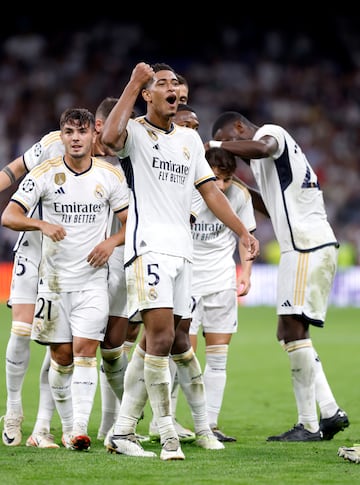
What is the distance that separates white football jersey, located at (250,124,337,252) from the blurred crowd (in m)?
17.5

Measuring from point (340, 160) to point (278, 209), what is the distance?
19.3 metres

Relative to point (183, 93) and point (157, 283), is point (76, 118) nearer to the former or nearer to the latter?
point (183, 93)

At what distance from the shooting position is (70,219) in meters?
6.96

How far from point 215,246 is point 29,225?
222 centimetres

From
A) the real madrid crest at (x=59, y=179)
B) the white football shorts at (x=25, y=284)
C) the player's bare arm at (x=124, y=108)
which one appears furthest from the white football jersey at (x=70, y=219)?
the player's bare arm at (x=124, y=108)

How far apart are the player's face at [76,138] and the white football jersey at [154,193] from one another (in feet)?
1.85

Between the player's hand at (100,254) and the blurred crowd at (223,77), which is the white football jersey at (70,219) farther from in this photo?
the blurred crowd at (223,77)

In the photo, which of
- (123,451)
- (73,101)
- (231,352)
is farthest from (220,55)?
(123,451)

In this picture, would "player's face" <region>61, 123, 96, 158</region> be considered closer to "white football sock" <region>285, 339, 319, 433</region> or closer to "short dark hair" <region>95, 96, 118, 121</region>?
"short dark hair" <region>95, 96, 118, 121</region>

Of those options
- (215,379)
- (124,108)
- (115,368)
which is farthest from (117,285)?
(124,108)

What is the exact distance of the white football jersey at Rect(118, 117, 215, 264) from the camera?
6344 mm

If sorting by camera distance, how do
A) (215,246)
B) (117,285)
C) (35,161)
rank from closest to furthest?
(35,161) < (117,285) < (215,246)

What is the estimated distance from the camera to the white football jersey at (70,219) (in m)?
6.94

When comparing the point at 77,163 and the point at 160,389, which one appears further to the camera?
the point at 77,163
